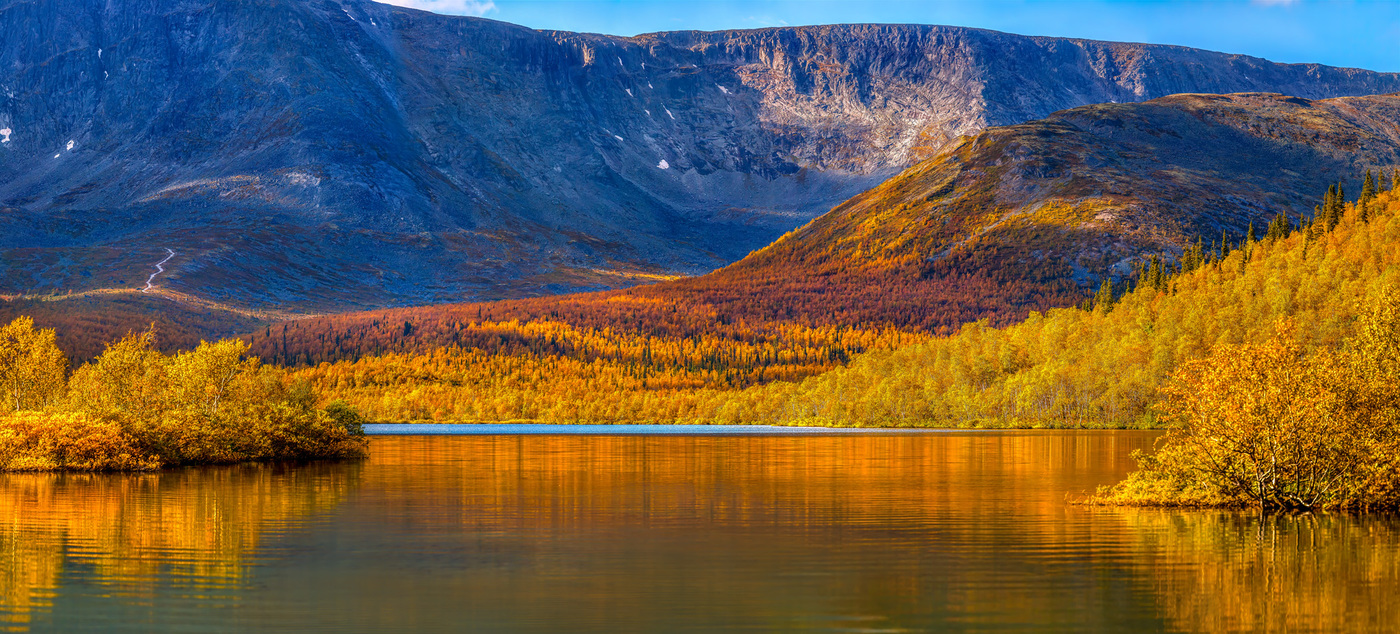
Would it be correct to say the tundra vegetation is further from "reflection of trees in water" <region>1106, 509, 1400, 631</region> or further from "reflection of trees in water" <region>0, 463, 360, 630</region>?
"reflection of trees in water" <region>1106, 509, 1400, 631</region>

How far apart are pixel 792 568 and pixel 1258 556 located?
1488cm

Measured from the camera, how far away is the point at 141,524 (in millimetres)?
50094

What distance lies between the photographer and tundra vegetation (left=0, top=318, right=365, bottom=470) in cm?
7912

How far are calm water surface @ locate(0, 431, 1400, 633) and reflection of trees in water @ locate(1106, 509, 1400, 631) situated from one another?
133 millimetres

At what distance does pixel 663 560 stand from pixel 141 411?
5933 centimetres

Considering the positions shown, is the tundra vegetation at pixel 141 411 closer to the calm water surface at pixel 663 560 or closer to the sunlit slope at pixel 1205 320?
the calm water surface at pixel 663 560

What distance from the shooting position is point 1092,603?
108 ft

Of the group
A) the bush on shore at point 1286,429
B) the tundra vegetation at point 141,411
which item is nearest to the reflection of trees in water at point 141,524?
the tundra vegetation at point 141,411

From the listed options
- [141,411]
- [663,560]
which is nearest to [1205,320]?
[141,411]

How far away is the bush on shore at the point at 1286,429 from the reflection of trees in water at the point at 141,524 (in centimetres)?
3515

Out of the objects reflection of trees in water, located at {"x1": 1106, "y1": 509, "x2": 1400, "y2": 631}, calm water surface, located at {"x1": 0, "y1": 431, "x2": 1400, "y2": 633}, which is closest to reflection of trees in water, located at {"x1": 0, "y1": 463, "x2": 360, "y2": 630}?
calm water surface, located at {"x1": 0, "y1": 431, "x2": 1400, "y2": 633}

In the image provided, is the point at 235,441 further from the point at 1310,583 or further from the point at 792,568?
the point at 1310,583

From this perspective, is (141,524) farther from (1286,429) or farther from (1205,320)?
(1205,320)

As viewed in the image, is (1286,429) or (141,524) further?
(141,524)
